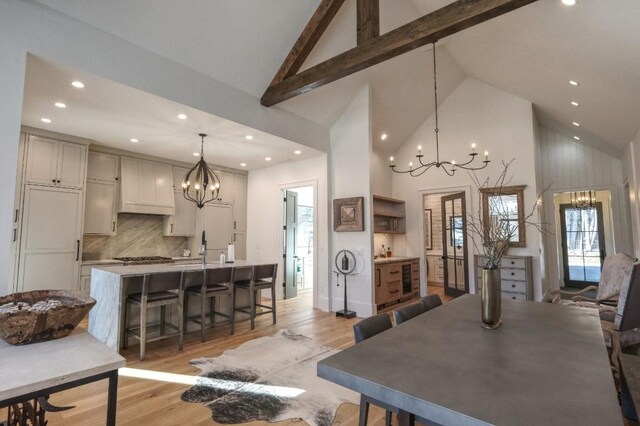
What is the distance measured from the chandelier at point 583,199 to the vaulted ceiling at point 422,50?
2873 mm

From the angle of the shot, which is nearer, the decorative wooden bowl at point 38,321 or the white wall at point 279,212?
the decorative wooden bowl at point 38,321

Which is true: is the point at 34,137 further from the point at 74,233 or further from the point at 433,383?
the point at 433,383

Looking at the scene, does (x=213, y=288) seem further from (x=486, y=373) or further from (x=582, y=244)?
(x=582, y=244)

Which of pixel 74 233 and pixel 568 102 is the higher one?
pixel 568 102

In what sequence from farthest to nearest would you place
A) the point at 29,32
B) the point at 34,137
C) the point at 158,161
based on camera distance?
1. the point at 158,161
2. the point at 34,137
3. the point at 29,32

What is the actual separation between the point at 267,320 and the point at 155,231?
9.95 feet

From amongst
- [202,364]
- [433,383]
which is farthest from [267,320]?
[433,383]

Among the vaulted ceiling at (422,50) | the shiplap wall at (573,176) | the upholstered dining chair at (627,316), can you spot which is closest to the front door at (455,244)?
the shiplap wall at (573,176)

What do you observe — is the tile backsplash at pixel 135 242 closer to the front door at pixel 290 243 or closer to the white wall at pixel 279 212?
the white wall at pixel 279 212

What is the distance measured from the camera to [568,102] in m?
4.69

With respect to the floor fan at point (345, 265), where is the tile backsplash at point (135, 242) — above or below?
above

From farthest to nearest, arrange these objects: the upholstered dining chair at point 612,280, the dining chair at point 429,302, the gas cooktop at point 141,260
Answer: the gas cooktop at point 141,260
the upholstered dining chair at point 612,280
the dining chair at point 429,302

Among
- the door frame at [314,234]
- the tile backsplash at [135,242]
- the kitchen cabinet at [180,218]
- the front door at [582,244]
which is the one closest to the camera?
the tile backsplash at [135,242]

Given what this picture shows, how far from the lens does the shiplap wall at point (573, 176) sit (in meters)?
6.02
